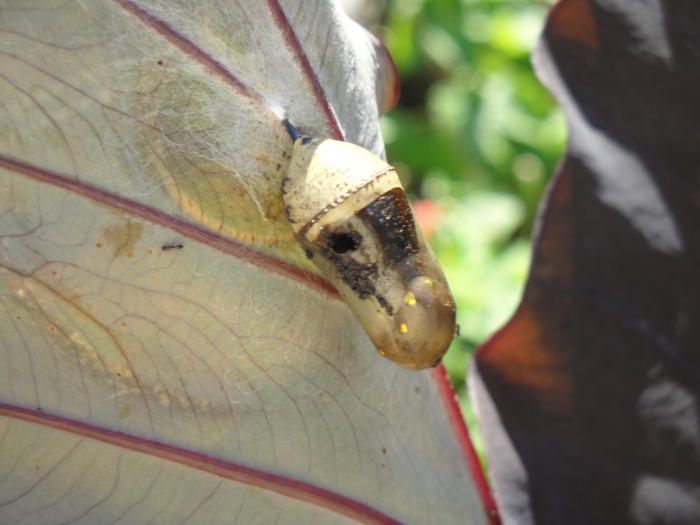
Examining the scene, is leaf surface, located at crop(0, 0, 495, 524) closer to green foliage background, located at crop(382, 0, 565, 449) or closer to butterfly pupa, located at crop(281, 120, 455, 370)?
butterfly pupa, located at crop(281, 120, 455, 370)

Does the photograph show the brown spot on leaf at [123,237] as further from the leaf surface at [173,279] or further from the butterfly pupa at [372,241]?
the butterfly pupa at [372,241]

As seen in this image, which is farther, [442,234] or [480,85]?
[480,85]

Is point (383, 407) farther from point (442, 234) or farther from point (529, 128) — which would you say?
point (529, 128)

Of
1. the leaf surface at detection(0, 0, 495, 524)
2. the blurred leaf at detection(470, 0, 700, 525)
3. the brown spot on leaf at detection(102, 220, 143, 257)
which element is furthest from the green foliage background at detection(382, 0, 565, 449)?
the brown spot on leaf at detection(102, 220, 143, 257)

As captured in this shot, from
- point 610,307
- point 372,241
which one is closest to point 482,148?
point 610,307

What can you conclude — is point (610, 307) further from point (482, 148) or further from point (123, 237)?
point (482, 148)

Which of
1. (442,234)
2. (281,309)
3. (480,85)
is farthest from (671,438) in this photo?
(480,85)

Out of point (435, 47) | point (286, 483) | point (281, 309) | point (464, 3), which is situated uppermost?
point (281, 309)
